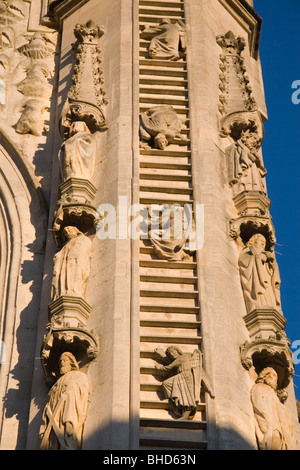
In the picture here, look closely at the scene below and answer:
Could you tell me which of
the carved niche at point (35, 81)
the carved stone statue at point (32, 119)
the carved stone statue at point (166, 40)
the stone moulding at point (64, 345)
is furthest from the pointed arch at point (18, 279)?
the carved stone statue at point (166, 40)

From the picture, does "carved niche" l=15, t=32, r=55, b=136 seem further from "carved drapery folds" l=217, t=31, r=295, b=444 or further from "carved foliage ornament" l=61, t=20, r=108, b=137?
"carved drapery folds" l=217, t=31, r=295, b=444

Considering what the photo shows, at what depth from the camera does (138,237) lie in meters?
18.0


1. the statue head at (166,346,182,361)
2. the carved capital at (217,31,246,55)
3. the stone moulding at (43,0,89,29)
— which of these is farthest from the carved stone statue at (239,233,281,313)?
the stone moulding at (43,0,89,29)

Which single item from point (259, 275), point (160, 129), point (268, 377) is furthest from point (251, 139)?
point (268, 377)

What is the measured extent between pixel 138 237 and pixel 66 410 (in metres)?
3.10

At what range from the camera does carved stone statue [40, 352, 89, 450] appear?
51.2 ft

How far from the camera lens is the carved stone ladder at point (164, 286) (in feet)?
51.7

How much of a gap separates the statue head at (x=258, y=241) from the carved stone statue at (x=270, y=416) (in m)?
2.26

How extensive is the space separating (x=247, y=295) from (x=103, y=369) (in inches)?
101

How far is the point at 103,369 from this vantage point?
1633 cm

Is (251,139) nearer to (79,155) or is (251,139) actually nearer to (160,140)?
(160,140)

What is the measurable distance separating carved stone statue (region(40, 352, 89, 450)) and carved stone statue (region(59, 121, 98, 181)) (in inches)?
141
